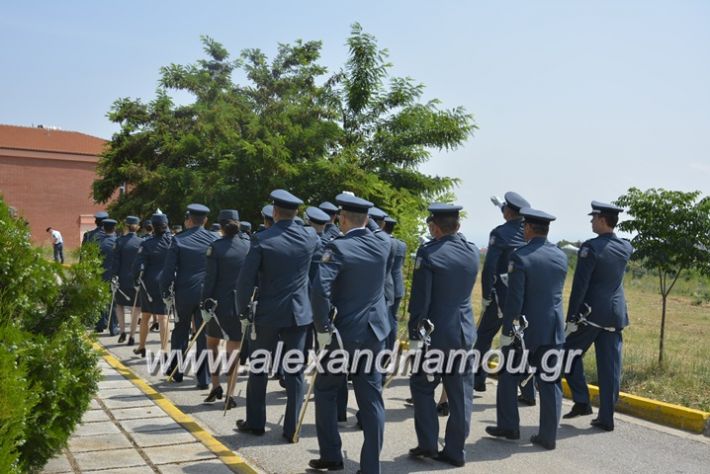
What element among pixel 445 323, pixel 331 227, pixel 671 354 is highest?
pixel 331 227

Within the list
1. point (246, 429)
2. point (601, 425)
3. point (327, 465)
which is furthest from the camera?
point (601, 425)

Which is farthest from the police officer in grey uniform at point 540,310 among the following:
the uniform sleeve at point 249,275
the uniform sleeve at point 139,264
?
the uniform sleeve at point 139,264

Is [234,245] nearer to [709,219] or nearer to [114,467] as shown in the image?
[114,467]

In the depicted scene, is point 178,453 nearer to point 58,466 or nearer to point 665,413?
point 58,466

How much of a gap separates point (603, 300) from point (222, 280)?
3.85 meters

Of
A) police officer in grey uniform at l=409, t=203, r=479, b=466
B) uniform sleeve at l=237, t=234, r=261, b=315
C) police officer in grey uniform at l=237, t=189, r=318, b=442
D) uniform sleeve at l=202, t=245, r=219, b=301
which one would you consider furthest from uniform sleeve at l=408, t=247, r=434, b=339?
uniform sleeve at l=202, t=245, r=219, b=301

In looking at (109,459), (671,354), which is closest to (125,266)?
(109,459)

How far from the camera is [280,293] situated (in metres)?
6.66

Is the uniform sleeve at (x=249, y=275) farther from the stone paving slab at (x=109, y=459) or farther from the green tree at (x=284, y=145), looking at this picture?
the green tree at (x=284, y=145)

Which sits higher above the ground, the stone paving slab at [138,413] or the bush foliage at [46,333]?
the bush foliage at [46,333]

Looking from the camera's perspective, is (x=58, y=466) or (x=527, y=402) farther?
(x=527, y=402)

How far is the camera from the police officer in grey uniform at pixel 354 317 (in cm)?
553

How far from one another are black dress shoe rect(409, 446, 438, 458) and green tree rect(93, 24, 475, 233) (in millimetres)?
8358

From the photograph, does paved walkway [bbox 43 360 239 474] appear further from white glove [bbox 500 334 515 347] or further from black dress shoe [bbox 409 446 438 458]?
white glove [bbox 500 334 515 347]
